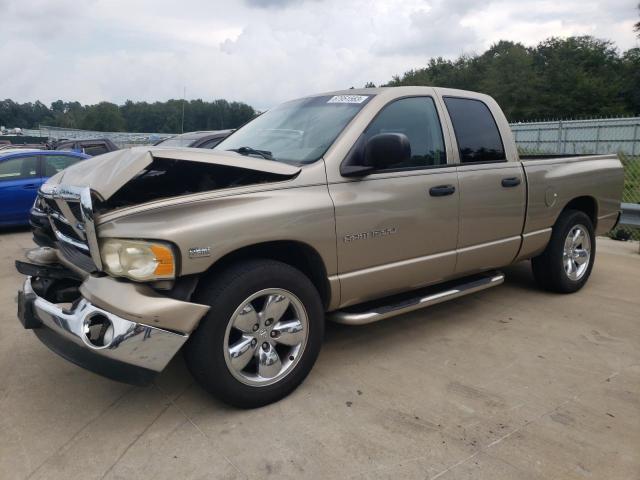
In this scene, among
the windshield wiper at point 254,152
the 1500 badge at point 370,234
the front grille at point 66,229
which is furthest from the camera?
the windshield wiper at point 254,152

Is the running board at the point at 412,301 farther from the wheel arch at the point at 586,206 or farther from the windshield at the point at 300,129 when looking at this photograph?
the wheel arch at the point at 586,206

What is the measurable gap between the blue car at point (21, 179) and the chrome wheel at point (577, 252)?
8.46 metres

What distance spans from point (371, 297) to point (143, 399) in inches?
62.0

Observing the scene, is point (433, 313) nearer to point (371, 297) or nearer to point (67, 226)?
point (371, 297)

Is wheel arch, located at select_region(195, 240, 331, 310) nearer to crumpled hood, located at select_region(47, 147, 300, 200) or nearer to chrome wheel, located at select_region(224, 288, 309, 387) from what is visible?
chrome wheel, located at select_region(224, 288, 309, 387)

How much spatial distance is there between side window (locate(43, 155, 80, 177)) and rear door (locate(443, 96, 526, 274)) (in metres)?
8.07

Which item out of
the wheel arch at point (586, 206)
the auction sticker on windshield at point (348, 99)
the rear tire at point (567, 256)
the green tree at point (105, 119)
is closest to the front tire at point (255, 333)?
the auction sticker on windshield at point (348, 99)

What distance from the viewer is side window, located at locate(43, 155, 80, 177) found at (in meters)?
9.66

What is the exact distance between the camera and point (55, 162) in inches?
387

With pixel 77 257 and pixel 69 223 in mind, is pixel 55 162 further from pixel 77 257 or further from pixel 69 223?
pixel 69 223

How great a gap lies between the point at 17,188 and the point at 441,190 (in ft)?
26.9

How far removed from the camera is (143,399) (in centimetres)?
316

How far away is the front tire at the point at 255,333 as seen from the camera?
9.00 feet

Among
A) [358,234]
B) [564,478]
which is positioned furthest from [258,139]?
[564,478]
